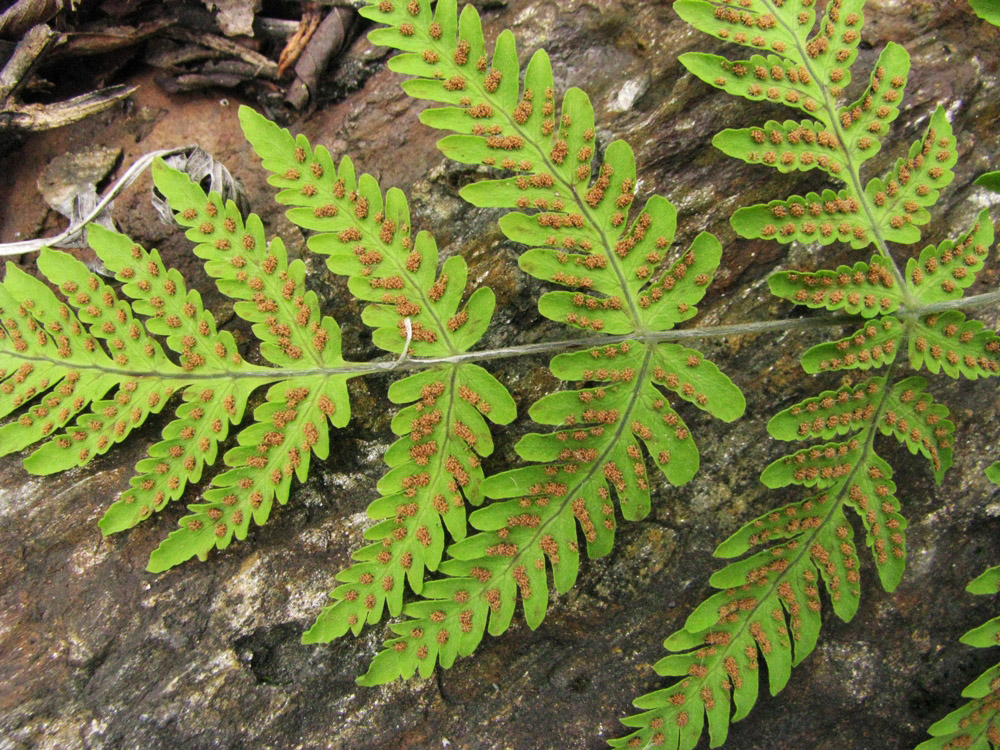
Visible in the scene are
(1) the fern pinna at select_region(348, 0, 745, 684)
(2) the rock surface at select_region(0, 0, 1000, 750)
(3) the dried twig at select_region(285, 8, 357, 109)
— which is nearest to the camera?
(1) the fern pinna at select_region(348, 0, 745, 684)

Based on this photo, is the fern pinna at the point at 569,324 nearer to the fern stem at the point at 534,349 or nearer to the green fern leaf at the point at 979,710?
the fern stem at the point at 534,349

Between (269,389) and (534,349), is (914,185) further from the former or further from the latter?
(269,389)

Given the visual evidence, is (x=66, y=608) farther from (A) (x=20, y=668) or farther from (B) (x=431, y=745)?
(B) (x=431, y=745)

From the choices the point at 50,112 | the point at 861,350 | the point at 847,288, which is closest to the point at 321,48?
the point at 50,112

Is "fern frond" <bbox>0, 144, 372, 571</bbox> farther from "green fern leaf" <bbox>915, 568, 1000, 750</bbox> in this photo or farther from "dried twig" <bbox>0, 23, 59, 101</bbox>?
"green fern leaf" <bbox>915, 568, 1000, 750</bbox>

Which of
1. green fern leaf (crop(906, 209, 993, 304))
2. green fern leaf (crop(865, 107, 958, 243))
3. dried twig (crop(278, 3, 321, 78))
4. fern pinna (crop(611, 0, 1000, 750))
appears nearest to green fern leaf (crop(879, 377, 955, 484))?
fern pinna (crop(611, 0, 1000, 750))

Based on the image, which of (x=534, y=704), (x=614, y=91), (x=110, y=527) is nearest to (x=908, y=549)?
(x=534, y=704)
